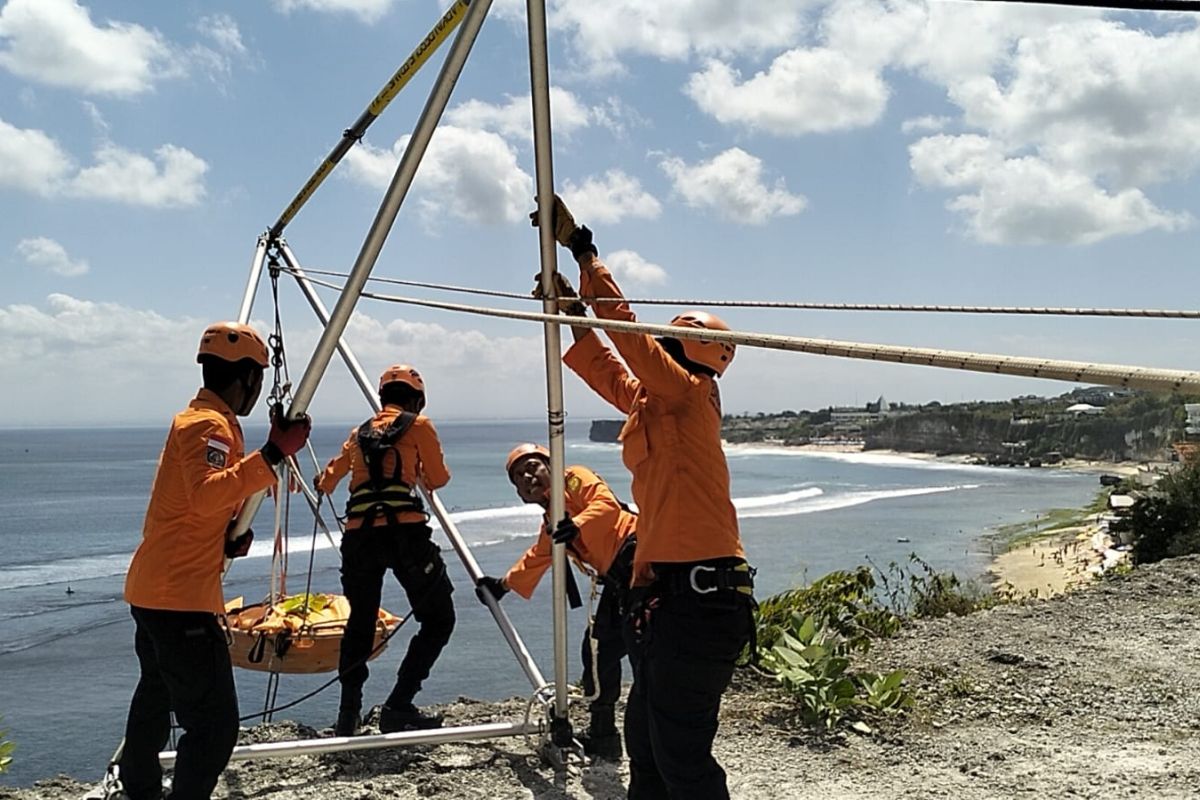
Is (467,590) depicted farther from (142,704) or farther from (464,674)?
(142,704)

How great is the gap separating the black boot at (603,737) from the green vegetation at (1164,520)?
1042 centimetres

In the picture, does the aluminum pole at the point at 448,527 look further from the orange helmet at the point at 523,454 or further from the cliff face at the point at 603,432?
the cliff face at the point at 603,432

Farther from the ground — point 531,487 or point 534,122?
point 534,122

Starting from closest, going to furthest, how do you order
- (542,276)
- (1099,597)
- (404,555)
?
(542,276) → (404,555) → (1099,597)

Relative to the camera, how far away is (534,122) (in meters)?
4.38

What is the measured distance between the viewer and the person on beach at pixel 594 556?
5027 millimetres

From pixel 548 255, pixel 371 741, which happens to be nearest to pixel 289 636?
pixel 371 741

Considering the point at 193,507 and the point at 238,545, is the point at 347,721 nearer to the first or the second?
the point at 238,545

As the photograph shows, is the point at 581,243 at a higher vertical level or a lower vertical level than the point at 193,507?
higher

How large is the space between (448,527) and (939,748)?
2.98 m

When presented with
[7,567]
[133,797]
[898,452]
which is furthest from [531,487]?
[898,452]

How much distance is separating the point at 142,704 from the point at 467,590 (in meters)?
17.1

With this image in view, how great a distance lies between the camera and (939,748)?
5496 millimetres

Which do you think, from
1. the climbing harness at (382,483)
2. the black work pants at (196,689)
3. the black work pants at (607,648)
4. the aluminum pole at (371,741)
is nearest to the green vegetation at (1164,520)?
the black work pants at (607,648)
